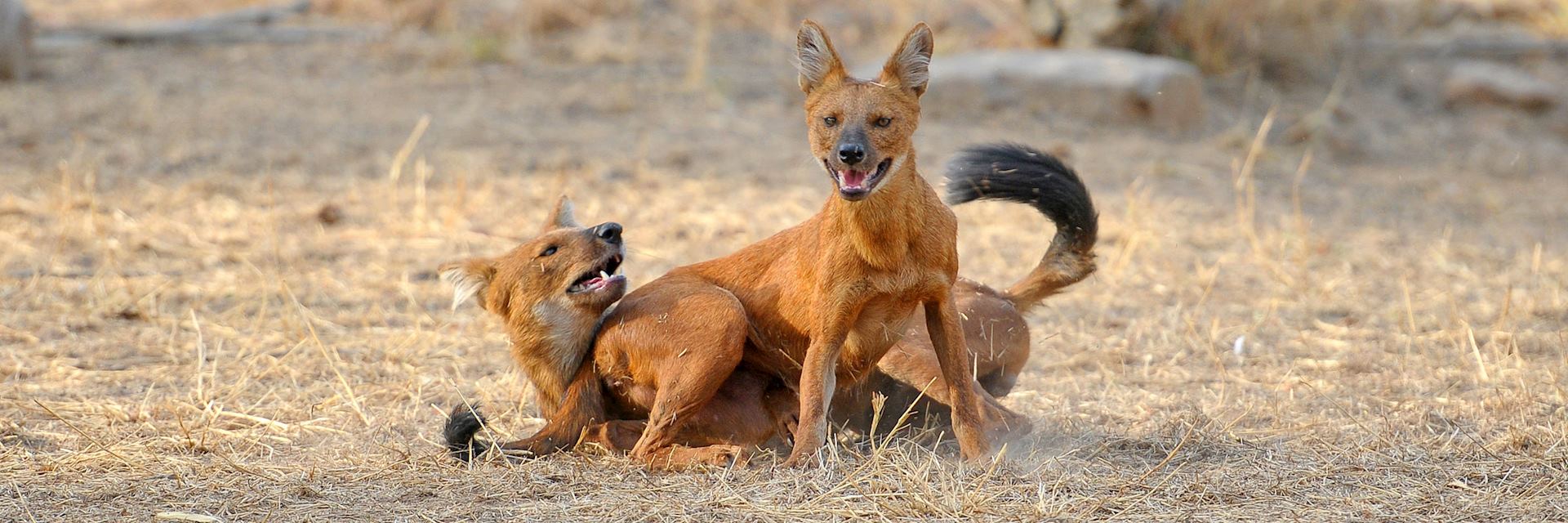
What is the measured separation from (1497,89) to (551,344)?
9.77 m

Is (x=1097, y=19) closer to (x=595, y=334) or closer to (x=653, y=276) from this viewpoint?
(x=653, y=276)

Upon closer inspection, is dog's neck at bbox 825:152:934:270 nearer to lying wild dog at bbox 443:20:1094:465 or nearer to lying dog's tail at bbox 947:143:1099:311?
lying wild dog at bbox 443:20:1094:465

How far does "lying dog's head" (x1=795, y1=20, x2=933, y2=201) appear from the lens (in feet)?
12.3

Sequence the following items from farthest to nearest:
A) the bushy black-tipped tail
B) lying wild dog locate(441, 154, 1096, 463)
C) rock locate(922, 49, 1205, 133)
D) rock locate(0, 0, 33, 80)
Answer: rock locate(922, 49, 1205, 133) → rock locate(0, 0, 33, 80) → lying wild dog locate(441, 154, 1096, 463) → the bushy black-tipped tail

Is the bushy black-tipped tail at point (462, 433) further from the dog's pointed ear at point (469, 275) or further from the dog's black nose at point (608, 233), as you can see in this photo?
the dog's black nose at point (608, 233)

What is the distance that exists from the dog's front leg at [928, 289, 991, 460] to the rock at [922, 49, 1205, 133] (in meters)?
6.40

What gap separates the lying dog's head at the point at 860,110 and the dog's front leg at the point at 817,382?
16.7 inches

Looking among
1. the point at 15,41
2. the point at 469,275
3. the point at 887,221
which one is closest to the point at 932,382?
the point at 887,221

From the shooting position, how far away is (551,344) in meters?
4.33

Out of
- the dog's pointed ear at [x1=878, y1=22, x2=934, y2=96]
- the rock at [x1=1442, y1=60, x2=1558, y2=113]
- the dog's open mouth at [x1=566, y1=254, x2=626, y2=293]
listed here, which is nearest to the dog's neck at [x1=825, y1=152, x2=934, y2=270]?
the dog's pointed ear at [x1=878, y1=22, x2=934, y2=96]

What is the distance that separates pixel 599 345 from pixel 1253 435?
6.69ft

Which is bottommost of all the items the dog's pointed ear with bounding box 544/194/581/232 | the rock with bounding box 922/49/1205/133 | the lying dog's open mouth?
the rock with bounding box 922/49/1205/133

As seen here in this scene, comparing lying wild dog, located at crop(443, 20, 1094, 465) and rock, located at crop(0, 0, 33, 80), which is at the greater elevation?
lying wild dog, located at crop(443, 20, 1094, 465)

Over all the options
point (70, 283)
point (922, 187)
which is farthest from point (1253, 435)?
point (70, 283)
